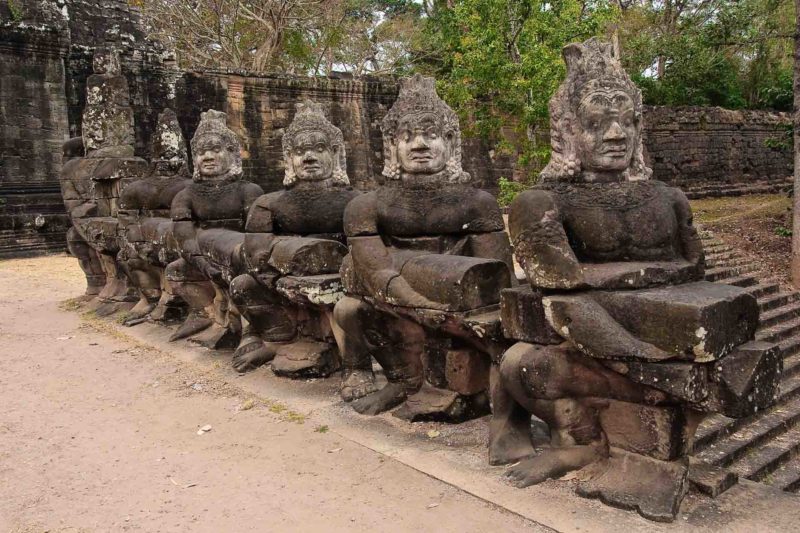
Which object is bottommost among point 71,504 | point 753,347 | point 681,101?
point 71,504

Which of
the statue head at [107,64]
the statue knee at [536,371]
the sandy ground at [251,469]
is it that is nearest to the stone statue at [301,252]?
the sandy ground at [251,469]

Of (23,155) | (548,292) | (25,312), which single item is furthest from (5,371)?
(23,155)

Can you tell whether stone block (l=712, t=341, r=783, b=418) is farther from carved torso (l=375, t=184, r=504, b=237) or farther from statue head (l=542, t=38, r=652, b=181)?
carved torso (l=375, t=184, r=504, b=237)

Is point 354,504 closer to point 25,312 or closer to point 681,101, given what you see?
point 25,312

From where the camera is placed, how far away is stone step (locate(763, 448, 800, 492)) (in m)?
4.68

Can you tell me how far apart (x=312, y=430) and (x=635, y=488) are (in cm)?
206

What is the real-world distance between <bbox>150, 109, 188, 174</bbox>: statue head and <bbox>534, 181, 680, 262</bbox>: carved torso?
6053mm

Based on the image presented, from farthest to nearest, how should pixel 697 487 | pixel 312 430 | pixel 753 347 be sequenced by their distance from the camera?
1. pixel 312 430
2. pixel 697 487
3. pixel 753 347

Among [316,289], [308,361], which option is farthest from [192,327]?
[316,289]

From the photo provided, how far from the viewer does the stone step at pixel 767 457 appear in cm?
473

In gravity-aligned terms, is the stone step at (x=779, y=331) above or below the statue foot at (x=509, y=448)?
below

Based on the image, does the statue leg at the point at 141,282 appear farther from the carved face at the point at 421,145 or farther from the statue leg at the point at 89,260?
the carved face at the point at 421,145

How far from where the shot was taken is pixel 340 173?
559 cm

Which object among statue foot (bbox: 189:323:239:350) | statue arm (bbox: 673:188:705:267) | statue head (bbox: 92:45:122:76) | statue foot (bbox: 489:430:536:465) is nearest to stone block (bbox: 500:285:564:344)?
statue foot (bbox: 489:430:536:465)
